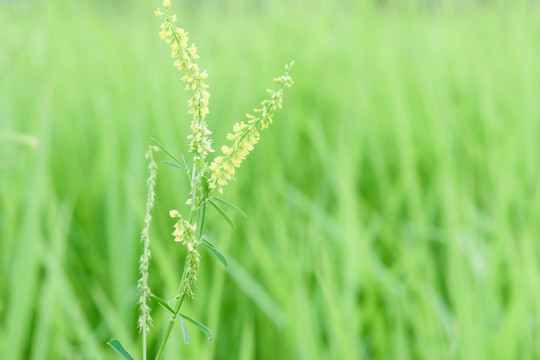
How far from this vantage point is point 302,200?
1236 mm

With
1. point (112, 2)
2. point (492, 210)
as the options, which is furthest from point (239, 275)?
point (112, 2)

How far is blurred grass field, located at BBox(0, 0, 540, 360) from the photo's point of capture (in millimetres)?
822

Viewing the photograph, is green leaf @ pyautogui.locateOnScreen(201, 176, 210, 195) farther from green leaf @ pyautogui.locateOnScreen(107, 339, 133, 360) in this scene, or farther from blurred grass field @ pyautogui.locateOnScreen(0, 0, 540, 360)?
blurred grass field @ pyautogui.locateOnScreen(0, 0, 540, 360)

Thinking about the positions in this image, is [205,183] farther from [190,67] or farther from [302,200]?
[302,200]

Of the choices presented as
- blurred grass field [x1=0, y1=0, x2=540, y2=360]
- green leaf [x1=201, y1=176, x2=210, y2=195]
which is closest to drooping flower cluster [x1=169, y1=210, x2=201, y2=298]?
green leaf [x1=201, y1=176, x2=210, y2=195]

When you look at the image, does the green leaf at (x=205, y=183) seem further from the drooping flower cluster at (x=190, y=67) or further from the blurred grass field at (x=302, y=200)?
the blurred grass field at (x=302, y=200)

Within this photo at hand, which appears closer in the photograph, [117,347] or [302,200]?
[117,347]

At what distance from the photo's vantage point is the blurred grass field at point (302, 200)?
82cm

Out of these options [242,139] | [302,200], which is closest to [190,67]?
[242,139]

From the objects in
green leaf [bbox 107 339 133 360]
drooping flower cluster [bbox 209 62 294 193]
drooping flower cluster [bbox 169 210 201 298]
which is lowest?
green leaf [bbox 107 339 133 360]

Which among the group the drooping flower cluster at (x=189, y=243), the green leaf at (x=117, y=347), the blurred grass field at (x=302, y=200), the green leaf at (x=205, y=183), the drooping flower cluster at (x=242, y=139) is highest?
the blurred grass field at (x=302, y=200)

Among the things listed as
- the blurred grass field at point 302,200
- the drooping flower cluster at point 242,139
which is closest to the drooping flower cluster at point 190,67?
the drooping flower cluster at point 242,139

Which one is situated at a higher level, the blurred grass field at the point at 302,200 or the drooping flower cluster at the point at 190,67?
the blurred grass field at the point at 302,200

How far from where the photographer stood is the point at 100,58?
2.04 metres
